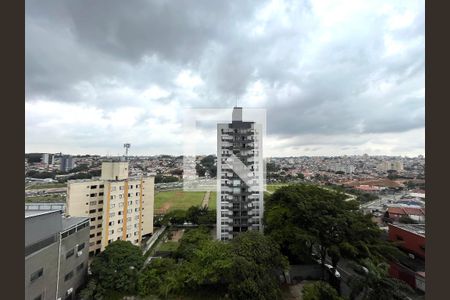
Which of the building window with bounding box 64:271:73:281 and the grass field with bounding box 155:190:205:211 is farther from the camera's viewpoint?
the grass field with bounding box 155:190:205:211

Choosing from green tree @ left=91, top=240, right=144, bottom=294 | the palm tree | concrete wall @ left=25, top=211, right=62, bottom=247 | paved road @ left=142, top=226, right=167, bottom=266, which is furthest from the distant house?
concrete wall @ left=25, top=211, right=62, bottom=247

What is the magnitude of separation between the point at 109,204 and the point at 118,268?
374 cm

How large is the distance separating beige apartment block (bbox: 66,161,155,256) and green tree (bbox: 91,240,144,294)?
295cm

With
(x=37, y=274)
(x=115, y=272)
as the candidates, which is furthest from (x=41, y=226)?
(x=115, y=272)

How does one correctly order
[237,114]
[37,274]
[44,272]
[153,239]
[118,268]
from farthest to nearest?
[153,239] → [237,114] → [118,268] → [44,272] → [37,274]

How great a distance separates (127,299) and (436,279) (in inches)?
277

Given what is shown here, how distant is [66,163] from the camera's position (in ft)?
57.9

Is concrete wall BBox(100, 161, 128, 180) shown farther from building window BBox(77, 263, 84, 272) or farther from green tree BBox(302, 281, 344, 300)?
green tree BBox(302, 281, 344, 300)

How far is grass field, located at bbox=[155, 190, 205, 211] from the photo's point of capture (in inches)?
672

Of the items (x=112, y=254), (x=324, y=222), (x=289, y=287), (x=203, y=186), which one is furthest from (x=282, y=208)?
(x=112, y=254)

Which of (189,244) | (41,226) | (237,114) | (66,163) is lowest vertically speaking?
(189,244)

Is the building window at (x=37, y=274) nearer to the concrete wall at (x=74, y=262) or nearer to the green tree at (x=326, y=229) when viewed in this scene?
the concrete wall at (x=74, y=262)

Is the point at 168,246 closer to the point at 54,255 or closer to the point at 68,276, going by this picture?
the point at 68,276

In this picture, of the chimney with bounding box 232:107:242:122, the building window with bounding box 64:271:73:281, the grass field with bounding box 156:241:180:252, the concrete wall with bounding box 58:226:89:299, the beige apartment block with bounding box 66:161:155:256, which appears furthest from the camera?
the chimney with bounding box 232:107:242:122
